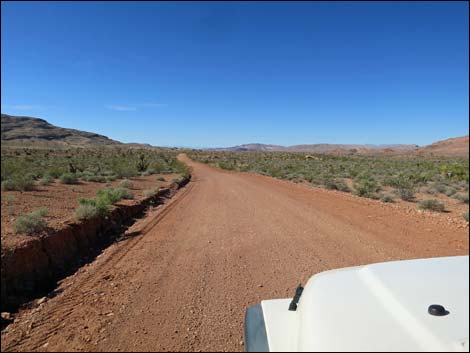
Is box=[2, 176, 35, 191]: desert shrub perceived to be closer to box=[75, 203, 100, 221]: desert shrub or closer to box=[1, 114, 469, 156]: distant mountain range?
box=[1, 114, 469, 156]: distant mountain range

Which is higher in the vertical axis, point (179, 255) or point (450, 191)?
point (450, 191)

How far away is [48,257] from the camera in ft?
22.4

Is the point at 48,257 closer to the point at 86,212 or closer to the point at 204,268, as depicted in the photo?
the point at 86,212

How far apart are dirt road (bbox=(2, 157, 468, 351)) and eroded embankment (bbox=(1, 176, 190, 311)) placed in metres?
0.53

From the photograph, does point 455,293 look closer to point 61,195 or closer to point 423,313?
point 423,313

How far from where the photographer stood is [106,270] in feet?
19.2

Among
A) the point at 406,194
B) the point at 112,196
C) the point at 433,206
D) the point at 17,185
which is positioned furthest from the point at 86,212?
the point at 406,194

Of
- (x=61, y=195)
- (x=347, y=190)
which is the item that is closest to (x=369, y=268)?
(x=61, y=195)

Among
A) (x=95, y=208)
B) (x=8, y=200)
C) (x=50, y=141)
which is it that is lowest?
(x=8, y=200)

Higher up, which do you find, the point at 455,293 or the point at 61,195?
the point at 455,293

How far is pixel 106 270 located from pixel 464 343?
5.51 meters

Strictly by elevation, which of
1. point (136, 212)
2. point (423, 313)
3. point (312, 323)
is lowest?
point (136, 212)

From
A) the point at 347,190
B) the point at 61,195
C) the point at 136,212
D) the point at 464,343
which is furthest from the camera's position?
the point at 347,190

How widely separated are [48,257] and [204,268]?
3.41m
